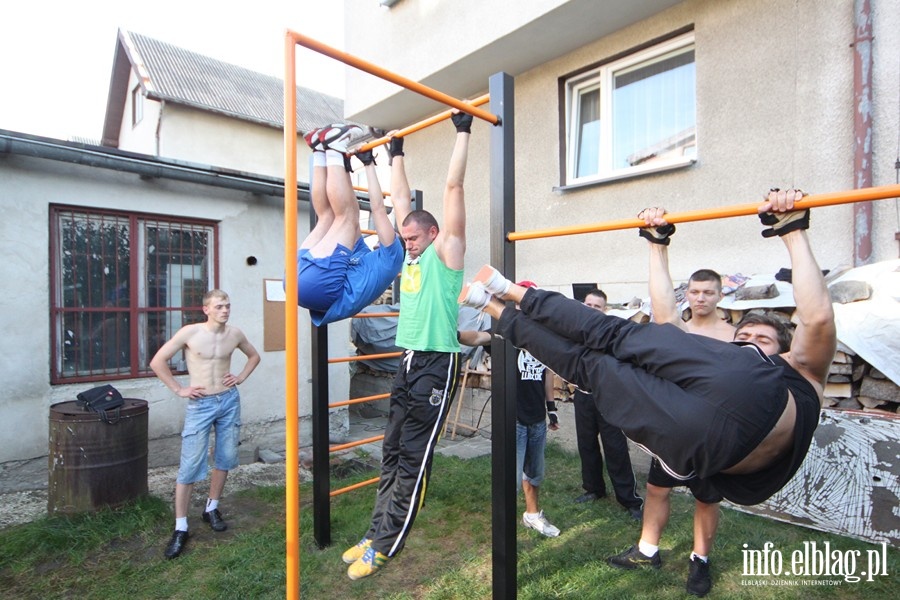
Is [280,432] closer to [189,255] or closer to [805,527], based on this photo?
[189,255]

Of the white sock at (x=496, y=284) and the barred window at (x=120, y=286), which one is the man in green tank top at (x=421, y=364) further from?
the barred window at (x=120, y=286)

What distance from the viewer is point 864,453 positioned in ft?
10.5

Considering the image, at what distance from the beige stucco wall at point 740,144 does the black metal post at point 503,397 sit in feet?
8.89

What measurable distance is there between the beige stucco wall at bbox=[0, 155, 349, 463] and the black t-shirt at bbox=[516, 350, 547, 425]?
328 centimetres

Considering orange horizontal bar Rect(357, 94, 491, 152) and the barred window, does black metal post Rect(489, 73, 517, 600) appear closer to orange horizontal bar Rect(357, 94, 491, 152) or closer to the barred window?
orange horizontal bar Rect(357, 94, 491, 152)

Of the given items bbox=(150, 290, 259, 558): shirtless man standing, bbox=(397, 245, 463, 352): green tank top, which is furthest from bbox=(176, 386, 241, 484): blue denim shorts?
bbox=(397, 245, 463, 352): green tank top

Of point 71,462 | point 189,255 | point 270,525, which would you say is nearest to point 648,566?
point 270,525

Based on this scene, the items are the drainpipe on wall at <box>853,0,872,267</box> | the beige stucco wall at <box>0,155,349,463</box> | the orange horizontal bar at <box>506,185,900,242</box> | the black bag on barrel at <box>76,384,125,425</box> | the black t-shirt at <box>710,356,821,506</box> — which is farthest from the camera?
the beige stucco wall at <box>0,155,349,463</box>

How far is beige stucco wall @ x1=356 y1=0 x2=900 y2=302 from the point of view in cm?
370

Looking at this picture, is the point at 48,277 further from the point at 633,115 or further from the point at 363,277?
the point at 633,115

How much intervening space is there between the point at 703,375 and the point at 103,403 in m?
3.98

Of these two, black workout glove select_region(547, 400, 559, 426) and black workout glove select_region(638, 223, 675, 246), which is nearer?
black workout glove select_region(638, 223, 675, 246)

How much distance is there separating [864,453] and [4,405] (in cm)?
634

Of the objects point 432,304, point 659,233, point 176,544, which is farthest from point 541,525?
point 176,544
